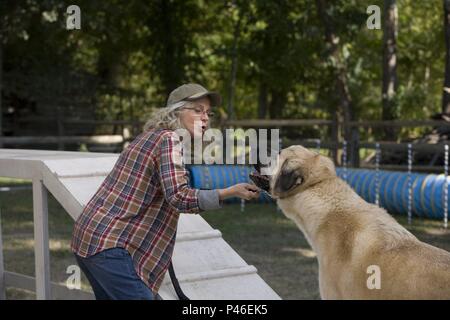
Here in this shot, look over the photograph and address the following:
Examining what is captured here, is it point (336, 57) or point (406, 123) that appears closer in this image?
point (406, 123)

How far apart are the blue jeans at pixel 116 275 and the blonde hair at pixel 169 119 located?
70cm

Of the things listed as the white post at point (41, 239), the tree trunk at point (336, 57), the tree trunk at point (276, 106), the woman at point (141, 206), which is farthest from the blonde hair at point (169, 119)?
the tree trunk at point (276, 106)

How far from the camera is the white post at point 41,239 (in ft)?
18.3

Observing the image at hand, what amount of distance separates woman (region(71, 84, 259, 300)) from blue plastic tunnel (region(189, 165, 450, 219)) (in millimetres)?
7290

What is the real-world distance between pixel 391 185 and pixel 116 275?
972cm

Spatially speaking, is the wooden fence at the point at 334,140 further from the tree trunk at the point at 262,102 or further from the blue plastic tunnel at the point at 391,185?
the tree trunk at the point at 262,102

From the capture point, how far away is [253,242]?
10.9 m

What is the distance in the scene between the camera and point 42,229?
560 cm

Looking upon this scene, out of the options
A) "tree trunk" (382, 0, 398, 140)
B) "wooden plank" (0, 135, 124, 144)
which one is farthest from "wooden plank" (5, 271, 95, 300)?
"wooden plank" (0, 135, 124, 144)

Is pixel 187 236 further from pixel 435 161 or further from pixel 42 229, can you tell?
pixel 435 161

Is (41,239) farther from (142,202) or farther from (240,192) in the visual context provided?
(240,192)

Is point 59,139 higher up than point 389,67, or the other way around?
point 389,67

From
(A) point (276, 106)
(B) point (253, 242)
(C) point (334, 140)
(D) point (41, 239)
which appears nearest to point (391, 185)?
(B) point (253, 242)
